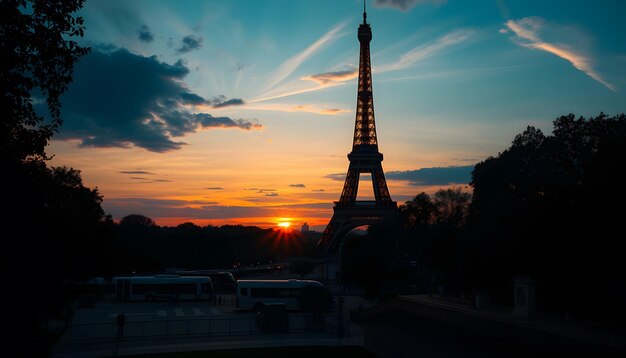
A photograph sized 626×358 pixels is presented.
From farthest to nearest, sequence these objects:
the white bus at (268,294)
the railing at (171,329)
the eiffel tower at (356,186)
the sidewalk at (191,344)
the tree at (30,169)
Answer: the eiffel tower at (356,186)
the white bus at (268,294)
the railing at (171,329)
the sidewalk at (191,344)
the tree at (30,169)

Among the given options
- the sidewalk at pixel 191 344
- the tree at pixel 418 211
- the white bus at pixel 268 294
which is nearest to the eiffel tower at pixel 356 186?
the tree at pixel 418 211

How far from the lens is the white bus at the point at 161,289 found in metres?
46.8

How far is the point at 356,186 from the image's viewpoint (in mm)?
89000

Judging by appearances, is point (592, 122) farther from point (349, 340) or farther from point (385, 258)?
point (385, 258)

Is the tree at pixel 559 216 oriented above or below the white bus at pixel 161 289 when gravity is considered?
above

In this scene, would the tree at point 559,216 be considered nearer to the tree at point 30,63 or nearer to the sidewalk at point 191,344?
the sidewalk at point 191,344

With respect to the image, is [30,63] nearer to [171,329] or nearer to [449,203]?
[171,329]

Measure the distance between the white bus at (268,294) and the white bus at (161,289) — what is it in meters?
7.26

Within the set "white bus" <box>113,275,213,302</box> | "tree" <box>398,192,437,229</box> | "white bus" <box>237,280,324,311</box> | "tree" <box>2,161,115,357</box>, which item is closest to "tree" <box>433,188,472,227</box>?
"tree" <box>398,192,437,229</box>

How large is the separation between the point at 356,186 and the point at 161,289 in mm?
47404

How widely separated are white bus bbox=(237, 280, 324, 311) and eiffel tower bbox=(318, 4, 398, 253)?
44704mm

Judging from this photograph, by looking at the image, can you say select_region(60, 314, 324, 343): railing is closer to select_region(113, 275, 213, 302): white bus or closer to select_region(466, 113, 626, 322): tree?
select_region(466, 113, 626, 322): tree

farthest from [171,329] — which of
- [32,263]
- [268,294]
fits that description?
[32,263]

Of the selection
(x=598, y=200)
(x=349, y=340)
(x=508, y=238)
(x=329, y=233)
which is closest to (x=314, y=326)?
(x=349, y=340)
